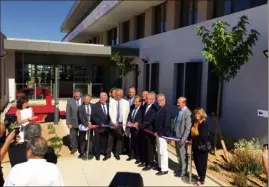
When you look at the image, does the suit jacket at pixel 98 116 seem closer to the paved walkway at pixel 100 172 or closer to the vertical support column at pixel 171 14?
the paved walkway at pixel 100 172

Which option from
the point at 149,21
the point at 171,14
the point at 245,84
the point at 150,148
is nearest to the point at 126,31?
the point at 149,21

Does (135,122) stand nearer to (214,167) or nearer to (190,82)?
(214,167)

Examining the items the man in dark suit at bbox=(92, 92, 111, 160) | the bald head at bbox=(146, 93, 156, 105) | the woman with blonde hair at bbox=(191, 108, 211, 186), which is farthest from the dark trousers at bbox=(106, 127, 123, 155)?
the woman with blonde hair at bbox=(191, 108, 211, 186)

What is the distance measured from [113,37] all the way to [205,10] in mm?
14013

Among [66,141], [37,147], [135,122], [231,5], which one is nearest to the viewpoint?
[37,147]

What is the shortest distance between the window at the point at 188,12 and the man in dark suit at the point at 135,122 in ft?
24.3

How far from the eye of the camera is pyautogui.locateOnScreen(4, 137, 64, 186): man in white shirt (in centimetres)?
274

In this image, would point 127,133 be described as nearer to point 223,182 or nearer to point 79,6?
point 223,182

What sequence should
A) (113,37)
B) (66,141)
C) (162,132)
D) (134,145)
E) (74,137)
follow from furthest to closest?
(113,37), (66,141), (74,137), (134,145), (162,132)

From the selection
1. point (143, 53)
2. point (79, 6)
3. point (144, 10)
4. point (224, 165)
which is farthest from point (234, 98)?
point (79, 6)

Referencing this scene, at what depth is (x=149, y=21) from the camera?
17.3 m

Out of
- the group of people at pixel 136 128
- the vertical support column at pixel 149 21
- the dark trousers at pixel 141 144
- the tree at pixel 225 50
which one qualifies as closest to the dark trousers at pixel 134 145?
the group of people at pixel 136 128

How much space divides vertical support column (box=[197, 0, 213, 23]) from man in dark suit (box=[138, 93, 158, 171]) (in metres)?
6.83

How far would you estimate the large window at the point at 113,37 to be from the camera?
80.7 feet
